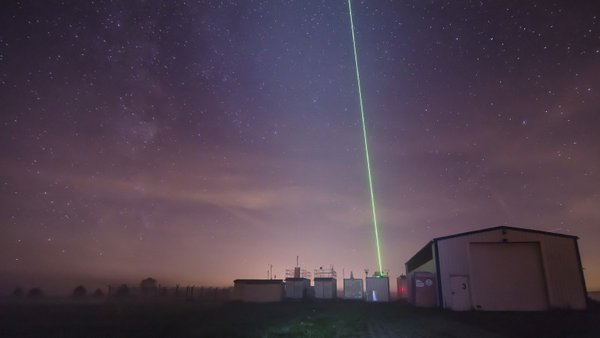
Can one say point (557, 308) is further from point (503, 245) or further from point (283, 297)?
point (283, 297)

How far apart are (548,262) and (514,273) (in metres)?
2.19

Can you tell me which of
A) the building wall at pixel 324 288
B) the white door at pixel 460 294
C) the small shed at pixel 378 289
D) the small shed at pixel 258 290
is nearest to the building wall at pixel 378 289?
the small shed at pixel 378 289

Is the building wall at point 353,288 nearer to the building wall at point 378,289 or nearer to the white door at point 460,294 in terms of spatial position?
the building wall at point 378,289

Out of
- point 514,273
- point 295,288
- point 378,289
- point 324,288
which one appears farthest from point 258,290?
point 514,273

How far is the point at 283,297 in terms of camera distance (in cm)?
6153

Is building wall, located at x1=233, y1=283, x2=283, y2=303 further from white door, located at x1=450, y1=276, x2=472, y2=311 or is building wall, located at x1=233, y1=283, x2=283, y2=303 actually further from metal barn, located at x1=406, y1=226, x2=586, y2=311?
white door, located at x1=450, y1=276, x2=472, y2=311

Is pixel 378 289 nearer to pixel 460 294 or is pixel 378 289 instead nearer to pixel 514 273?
pixel 460 294

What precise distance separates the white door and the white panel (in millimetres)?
380

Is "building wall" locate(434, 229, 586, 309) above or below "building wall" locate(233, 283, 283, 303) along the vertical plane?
above

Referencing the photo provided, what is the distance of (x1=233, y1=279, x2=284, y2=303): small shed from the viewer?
2288 inches

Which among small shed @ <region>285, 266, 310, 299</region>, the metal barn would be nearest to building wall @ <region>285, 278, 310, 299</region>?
small shed @ <region>285, 266, 310, 299</region>

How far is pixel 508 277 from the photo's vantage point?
84.0 feet

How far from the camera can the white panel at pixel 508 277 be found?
25.1 metres

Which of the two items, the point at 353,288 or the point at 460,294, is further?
the point at 353,288
